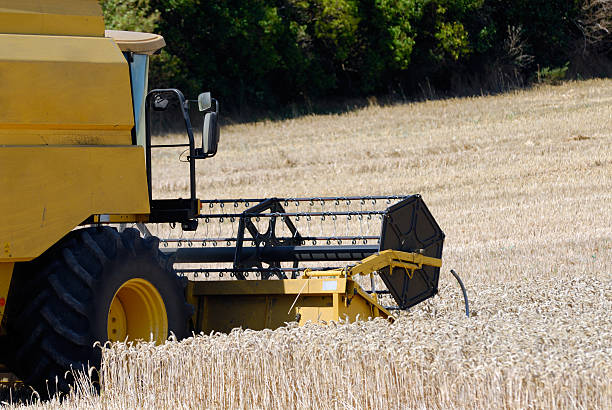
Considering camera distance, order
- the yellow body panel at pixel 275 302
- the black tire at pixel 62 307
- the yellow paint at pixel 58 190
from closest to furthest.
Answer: the yellow paint at pixel 58 190 < the black tire at pixel 62 307 < the yellow body panel at pixel 275 302

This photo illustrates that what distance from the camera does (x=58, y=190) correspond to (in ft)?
16.8

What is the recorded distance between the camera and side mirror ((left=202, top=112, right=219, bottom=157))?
5922 mm

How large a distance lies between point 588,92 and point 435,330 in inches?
848

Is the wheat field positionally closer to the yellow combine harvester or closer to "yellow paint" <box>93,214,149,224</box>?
the yellow combine harvester

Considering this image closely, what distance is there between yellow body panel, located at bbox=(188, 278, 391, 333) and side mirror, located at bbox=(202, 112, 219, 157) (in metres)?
1.24

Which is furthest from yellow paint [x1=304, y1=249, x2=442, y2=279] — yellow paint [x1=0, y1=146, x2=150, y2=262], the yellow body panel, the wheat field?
yellow paint [x1=0, y1=146, x2=150, y2=262]

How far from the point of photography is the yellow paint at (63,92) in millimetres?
5059

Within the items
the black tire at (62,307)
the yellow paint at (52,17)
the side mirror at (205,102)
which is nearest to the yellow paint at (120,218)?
the black tire at (62,307)

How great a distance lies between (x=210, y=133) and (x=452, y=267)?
578 centimetres

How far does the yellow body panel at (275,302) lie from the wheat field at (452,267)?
339 millimetres

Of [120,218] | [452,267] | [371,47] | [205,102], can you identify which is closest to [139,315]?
[120,218]

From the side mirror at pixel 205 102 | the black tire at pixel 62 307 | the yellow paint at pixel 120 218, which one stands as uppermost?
the side mirror at pixel 205 102

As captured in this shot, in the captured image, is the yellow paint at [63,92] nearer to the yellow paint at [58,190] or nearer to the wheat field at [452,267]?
the yellow paint at [58,190]

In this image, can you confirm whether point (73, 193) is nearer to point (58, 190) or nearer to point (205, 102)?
point (58, 190)
